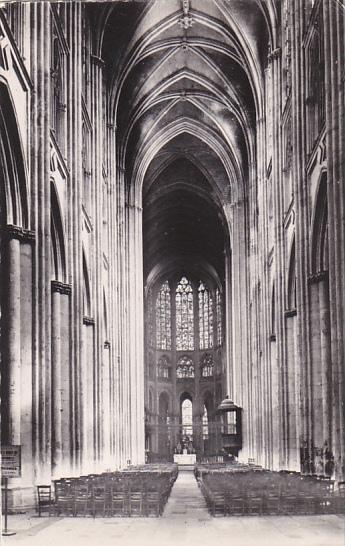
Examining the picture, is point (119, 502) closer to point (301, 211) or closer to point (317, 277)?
point (317, 277)

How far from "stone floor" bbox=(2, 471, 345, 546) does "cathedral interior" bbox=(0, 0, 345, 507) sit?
3412mm

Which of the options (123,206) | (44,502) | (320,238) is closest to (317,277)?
(320,238)

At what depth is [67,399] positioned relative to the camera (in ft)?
87.9

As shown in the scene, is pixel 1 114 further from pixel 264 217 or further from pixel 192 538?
pixel 264 217

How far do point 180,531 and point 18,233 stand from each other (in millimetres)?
8731

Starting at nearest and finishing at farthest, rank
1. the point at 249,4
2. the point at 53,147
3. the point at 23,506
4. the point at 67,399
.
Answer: the point at 23,506
the point at 53,147
the point at 67,399
the point at 249,4

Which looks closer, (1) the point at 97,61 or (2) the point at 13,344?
(2) the point at 13,344

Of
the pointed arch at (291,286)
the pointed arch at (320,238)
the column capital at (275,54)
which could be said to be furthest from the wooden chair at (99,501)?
the column capital at (275,54)

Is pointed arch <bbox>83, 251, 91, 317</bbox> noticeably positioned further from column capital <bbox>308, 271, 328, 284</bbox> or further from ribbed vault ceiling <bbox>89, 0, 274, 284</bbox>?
ribbed vault ceiling <bbox>89, 0, 274, 284</bbox>

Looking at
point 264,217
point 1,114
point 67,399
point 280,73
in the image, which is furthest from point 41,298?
point 264,217

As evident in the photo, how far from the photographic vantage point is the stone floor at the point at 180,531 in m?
12.3

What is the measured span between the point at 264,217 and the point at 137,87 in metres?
11.8

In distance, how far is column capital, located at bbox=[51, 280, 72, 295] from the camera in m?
25.8

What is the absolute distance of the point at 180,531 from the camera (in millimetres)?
14383
